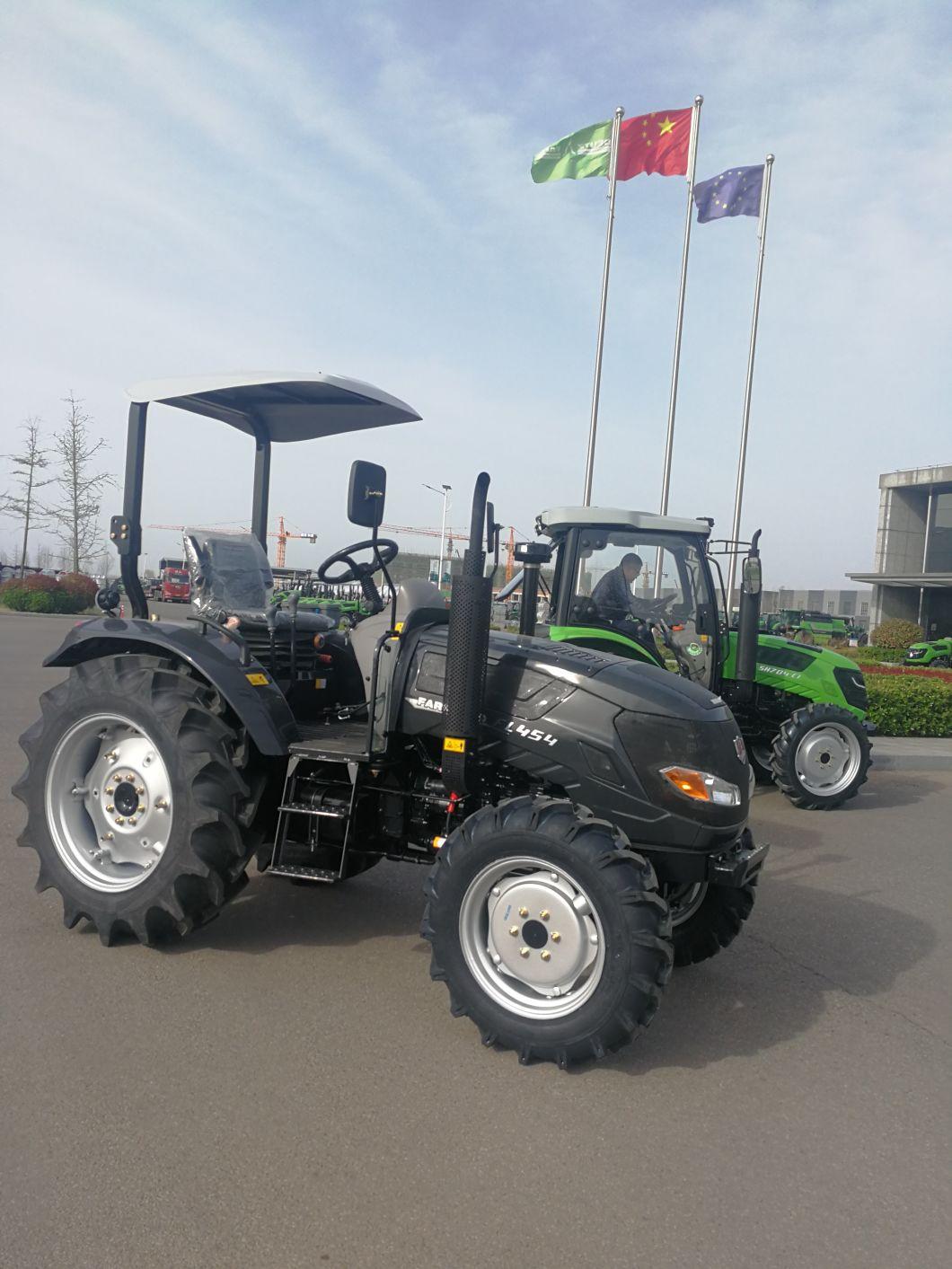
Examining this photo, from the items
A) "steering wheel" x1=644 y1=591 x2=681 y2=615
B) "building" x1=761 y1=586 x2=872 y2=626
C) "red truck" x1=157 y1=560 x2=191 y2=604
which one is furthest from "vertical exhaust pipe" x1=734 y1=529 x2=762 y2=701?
"building" x1=761 y1=586 x2=872 y2=626

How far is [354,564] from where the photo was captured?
177 inches

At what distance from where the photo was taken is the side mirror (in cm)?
392

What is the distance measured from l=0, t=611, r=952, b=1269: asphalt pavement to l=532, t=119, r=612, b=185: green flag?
1734cm

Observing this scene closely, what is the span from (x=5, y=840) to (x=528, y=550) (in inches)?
146

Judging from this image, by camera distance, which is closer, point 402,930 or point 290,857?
point 290,857

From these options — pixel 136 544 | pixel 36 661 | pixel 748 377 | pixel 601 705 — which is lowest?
pixel 36 661

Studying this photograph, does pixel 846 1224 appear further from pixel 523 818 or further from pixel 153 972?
pixel 153 972

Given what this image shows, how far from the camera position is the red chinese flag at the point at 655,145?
18.5m

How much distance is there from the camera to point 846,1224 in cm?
258

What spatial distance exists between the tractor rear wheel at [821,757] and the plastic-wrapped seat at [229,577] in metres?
4.73

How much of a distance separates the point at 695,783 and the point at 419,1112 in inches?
57.0

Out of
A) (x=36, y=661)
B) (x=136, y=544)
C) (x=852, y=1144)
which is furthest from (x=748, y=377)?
(x=852, y=1144)

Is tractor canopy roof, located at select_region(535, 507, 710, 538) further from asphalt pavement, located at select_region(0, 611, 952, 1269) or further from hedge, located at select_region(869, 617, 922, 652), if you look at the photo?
hedge, located at select_region(869, 617, 922, 652)

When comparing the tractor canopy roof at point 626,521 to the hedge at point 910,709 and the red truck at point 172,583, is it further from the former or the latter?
the red truck at point 172,583
